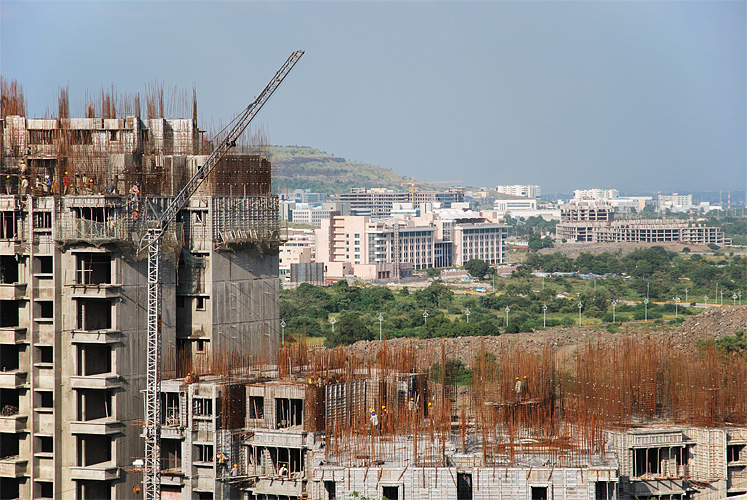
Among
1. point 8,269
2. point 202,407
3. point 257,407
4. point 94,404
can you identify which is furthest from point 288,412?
point 8,269

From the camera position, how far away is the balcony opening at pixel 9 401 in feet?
124

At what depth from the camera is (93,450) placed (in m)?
37.6

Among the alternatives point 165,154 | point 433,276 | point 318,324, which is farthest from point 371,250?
point 165,154

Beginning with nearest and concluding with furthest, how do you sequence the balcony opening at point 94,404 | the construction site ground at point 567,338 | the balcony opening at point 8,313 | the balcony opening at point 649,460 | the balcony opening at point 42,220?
the balcony opening at point 649,460 < the balcony opening at point 94,404 < the balcony opening at point 42,220 < the balcony opening at point 8,313 < the construction site ground at point 567,338

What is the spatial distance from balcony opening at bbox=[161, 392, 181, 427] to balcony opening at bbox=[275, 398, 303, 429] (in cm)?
357

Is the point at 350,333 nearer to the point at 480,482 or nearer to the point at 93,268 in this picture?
the point at 93,268

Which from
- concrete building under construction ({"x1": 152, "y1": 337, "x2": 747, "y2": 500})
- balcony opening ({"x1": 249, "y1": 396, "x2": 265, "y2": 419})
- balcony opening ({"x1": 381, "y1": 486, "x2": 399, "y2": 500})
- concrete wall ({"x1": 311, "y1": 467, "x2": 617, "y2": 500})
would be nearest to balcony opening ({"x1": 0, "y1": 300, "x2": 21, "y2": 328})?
concrete building under construction ({"x1": 152, "y1": 337, "x2": 747, "y2": 500})

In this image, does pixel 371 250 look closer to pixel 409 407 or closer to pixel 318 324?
pixel 318 324

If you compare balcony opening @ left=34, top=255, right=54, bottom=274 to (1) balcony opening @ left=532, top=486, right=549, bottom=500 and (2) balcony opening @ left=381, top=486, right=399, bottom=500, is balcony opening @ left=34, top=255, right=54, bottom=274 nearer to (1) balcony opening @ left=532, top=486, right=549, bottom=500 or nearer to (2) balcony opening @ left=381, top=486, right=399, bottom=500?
(2) balcony opening @ left=381, top=486, right=399, bottom=500

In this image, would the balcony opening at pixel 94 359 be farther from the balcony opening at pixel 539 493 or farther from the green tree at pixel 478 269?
the green tree at pixel 478 269

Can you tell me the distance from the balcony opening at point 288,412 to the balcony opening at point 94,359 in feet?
21.6

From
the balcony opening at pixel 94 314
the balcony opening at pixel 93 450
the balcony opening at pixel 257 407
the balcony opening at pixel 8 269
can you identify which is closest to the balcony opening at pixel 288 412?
the balcony opening at pixel 257 407

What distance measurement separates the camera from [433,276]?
174625 mm

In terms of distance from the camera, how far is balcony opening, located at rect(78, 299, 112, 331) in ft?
123
